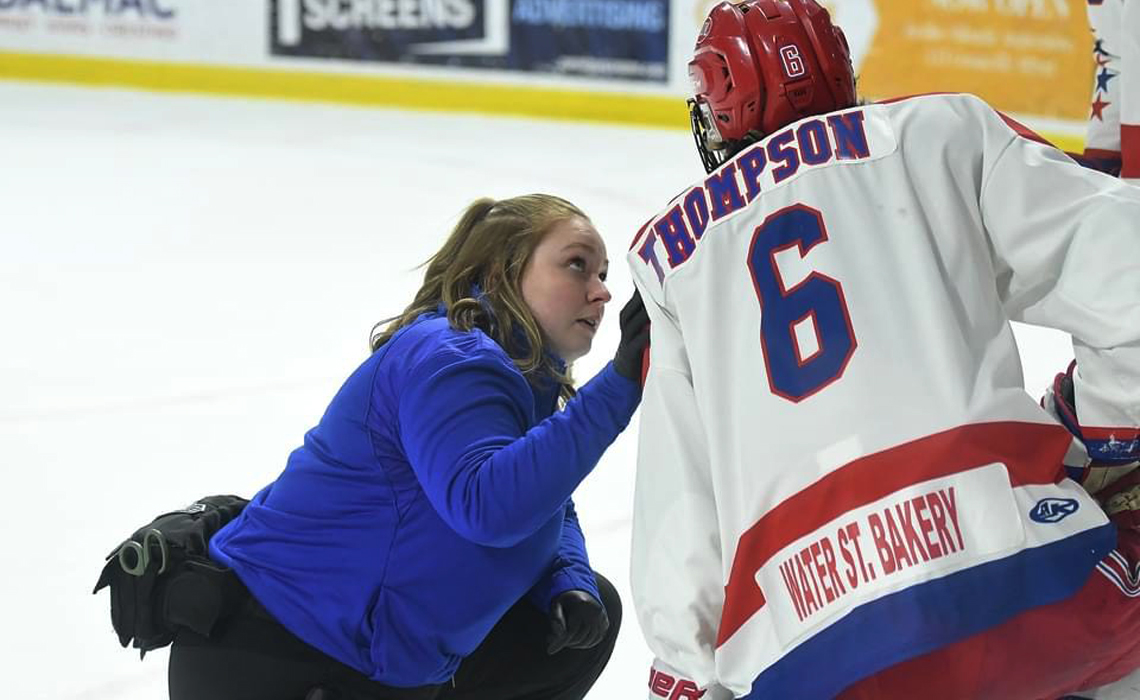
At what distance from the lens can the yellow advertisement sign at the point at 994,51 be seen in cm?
734

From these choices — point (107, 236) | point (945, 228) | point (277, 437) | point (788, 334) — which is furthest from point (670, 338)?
point (107, 236)

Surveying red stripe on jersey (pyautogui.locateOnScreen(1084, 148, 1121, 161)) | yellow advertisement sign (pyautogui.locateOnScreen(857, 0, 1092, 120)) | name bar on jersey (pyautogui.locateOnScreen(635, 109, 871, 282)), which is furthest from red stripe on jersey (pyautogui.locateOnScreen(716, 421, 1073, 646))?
yellow advertisement sign (pyautogui.locateOnScreen(857, 0, 1092, 120))

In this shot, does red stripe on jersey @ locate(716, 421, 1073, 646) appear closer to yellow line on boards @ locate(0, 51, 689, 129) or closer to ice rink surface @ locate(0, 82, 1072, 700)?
ice rink surface @ locate(0, 82, 1072, 700)

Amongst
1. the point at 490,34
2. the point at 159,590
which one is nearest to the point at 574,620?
the point at 159,590

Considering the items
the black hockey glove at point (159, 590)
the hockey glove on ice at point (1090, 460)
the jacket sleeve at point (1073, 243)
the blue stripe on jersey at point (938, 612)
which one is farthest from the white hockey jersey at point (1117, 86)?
the black hockey glove at point (159, 590)

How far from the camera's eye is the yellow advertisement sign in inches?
289

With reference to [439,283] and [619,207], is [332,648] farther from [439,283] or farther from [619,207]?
[619,207]

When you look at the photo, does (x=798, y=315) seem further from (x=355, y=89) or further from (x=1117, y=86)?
(x=355, y=89)

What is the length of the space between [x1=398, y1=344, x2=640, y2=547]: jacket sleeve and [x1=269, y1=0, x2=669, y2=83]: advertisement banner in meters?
7.01

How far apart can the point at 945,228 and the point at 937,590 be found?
1.03ft

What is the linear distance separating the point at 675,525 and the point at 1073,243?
1.42 feet

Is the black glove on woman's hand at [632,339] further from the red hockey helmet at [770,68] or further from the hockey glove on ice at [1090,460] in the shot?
the hockey glove on ice at [1090,460]

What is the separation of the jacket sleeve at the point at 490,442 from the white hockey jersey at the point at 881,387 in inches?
10.5

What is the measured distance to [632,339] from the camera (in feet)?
5.67
